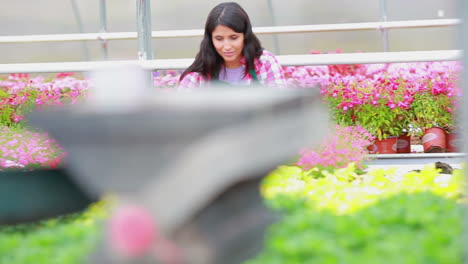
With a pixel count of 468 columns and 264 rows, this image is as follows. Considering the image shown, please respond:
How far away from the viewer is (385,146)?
16.1 feet

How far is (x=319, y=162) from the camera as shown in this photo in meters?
3.20

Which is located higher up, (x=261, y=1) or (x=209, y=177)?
(x=261, y=1)

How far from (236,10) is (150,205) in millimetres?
2380

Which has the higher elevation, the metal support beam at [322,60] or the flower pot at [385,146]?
the metal support beam at [322,60]

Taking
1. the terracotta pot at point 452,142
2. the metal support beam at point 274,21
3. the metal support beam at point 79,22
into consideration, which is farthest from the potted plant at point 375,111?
the metal support beam at point 79,22

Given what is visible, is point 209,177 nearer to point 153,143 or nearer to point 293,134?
point 153,143

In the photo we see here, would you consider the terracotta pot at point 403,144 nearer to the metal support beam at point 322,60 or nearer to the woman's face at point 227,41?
the metal support beam at point 322,60

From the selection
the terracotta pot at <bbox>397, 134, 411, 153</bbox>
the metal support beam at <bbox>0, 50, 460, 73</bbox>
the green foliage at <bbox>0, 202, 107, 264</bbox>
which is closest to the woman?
the metal support beam at <bbox>0, 50, 460, 73</bbox>

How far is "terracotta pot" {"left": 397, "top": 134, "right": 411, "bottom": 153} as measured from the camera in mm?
4975

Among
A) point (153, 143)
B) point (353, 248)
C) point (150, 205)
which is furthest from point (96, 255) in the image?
point (353, 248)

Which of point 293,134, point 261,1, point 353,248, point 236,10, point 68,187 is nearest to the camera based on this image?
point 293,134

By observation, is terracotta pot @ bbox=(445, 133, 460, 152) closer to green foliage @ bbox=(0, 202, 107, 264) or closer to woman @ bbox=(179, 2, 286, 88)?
woman @ bbox=(179, 2, 286, 88)

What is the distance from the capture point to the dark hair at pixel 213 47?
11.4 feet

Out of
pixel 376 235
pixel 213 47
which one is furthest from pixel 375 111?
pixel 376 235
